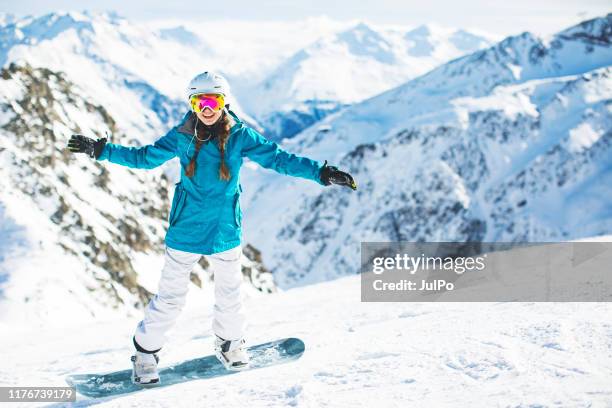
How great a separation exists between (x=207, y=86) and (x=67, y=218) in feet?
60.9

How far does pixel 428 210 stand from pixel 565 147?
3003 centimetres

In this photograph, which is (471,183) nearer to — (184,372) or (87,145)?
(184,372)

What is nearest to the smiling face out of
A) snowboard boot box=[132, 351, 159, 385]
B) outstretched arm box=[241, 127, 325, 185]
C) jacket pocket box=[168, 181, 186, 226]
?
outstretched arm box=[241, 127, 325, 185]

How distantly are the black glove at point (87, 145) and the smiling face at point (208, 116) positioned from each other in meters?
1.01

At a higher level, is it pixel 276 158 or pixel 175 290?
pixel 276 158

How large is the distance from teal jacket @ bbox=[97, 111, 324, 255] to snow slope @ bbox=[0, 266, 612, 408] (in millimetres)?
1335

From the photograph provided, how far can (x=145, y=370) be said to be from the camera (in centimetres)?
554

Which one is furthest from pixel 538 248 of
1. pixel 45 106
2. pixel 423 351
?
pixel 45 106

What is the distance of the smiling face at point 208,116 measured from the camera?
515 centimetres

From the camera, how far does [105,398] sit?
5.16 meters

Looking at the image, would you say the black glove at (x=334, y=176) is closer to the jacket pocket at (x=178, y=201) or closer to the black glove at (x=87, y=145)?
the jacket pocket at (x=178, y=201)

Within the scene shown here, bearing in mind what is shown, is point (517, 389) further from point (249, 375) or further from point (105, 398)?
point (105, 398)

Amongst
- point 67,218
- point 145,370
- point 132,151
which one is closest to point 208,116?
point 132,151

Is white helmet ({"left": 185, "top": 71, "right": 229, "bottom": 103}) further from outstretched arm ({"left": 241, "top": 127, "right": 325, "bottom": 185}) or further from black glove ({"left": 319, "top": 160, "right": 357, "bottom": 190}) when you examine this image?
black glove ({"left": 319, "top": 160, "right": 357, "bottom": 190})
